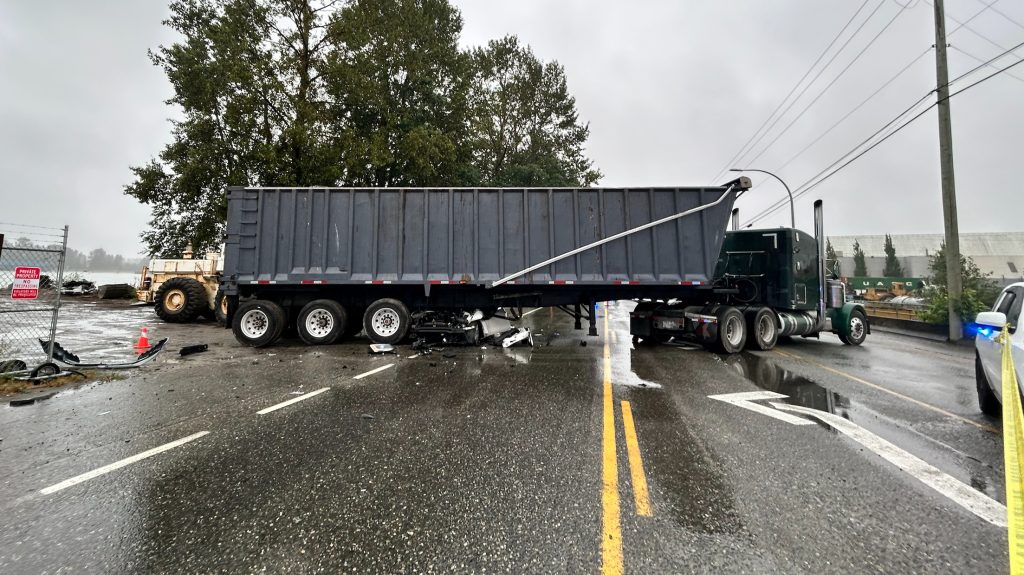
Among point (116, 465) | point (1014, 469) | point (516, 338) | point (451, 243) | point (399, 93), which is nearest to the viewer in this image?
point (1014, 469)

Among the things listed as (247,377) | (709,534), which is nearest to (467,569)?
(709,534)

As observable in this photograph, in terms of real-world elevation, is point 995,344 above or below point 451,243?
below

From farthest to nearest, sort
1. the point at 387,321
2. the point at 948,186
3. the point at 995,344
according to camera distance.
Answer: the point at 948,186
the point at 387,321
the point at 995,344

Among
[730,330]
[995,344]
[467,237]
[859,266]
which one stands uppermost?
[859,266]

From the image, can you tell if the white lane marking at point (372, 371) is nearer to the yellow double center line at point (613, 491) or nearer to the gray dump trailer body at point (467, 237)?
the gray dump trailer body at point (467, 237)

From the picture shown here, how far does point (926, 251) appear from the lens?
71.8 meters

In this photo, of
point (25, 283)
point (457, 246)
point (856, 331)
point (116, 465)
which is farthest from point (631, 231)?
point (25, 283)

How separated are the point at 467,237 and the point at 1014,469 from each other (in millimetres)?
7843

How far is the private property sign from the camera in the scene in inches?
195

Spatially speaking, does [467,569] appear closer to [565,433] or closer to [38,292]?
[565,433]

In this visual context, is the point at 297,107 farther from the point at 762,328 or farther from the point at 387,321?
the point at 762,328

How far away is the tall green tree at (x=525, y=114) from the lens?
24500mm

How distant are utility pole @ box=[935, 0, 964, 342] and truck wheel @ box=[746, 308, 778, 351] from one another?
738 centimetres

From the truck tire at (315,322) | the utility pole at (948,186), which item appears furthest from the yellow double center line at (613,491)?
the utility pole at (948,186)
